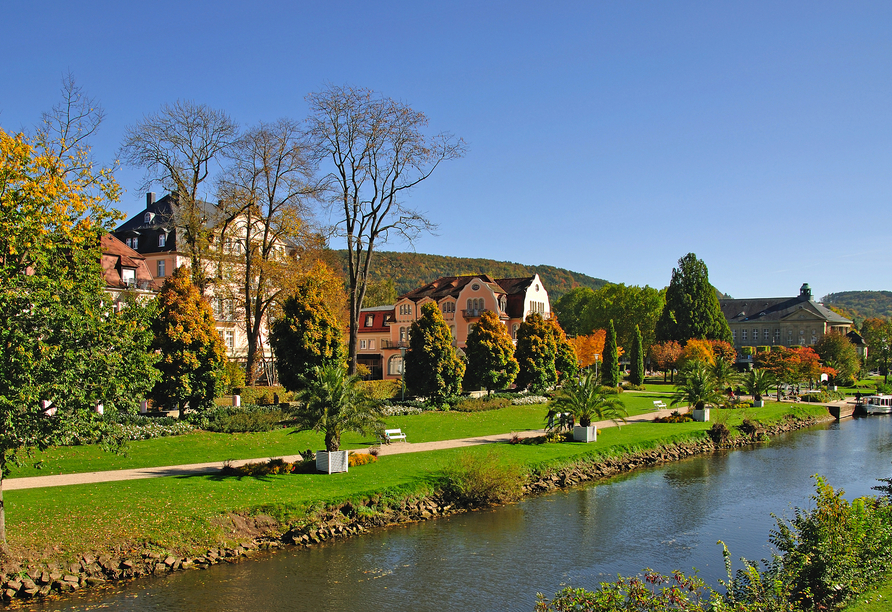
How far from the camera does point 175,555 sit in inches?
589

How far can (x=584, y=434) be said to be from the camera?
29375mm

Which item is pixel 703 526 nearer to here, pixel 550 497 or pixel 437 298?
pixel 550 497

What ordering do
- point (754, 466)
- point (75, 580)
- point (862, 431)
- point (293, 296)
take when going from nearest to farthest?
point (75, 580) → point (754, 466) → point (293, 296) → point (862, 431)

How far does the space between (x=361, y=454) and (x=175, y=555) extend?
8.61m

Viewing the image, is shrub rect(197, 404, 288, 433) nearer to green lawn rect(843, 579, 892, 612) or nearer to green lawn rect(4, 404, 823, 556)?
green lawn rect(4, 404, 823, 556)

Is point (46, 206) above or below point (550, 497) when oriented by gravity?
above

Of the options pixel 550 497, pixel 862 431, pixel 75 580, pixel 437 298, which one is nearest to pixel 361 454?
pixel 550 497

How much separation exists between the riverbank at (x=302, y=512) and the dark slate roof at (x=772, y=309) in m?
99.6

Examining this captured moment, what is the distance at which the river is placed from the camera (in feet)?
43.7

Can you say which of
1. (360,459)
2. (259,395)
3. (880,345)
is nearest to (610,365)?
(259,395)

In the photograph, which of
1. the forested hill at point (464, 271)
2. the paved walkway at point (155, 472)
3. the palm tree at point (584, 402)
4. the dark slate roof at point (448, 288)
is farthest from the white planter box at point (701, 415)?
the forested hill at point (464, 271)

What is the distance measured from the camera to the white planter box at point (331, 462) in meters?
20.9

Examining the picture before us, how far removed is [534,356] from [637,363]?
24.1 metres

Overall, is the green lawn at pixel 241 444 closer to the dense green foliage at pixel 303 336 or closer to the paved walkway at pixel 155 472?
the paved walkway at pixel 155 472
